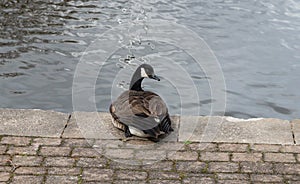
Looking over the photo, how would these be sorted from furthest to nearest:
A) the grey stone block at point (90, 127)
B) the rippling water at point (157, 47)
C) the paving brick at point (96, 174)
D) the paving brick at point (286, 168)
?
the rippling water at point (157, 47), the grey stone block at point (90, 127), the paving brick at point (286, 168), the paving brick at point (96, 174)

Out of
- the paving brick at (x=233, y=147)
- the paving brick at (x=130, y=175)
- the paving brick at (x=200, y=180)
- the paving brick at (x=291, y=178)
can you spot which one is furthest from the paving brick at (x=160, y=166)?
the paving brick at (x=291, y=178)

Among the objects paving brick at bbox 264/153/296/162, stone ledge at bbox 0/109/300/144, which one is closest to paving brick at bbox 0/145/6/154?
stone ledge at bbox 0/109/300/144

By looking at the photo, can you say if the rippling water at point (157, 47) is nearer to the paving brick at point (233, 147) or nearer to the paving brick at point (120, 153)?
the paving brick at point (233, 147)

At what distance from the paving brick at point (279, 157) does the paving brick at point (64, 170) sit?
1.83m

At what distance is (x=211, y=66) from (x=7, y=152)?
4.92 m

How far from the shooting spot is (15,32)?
11.1 meters

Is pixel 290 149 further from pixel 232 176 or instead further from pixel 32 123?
pixel 32 123

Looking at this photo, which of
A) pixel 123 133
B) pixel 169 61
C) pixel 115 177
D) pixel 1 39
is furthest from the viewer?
pixel 1 39

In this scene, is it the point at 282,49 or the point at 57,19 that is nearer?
the point at 282,49

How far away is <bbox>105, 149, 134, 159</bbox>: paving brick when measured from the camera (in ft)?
19.7

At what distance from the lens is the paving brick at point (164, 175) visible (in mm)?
5609

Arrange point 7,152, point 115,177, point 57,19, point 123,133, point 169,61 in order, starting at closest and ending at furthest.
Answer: point 115,177
point 7,152
point 123,133
point 169,61
point 57,19

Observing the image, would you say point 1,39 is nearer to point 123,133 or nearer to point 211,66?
point 211,66

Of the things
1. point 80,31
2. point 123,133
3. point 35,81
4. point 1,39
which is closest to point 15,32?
point 1,39
